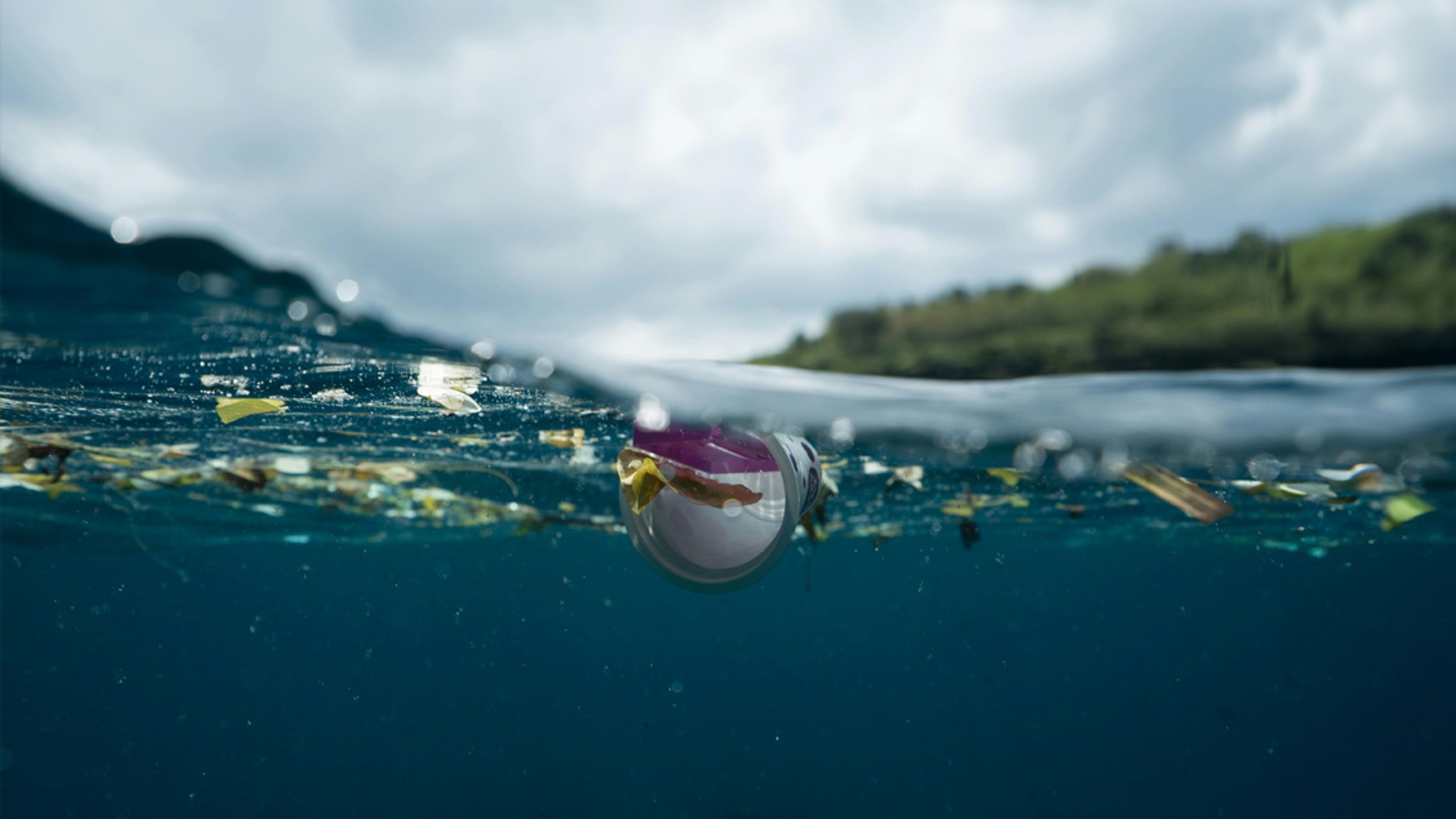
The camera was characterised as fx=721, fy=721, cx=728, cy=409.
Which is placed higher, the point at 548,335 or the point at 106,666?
the point at 548,335

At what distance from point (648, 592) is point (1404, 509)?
125 ft

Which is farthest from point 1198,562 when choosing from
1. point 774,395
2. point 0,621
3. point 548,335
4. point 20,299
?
point 0,621

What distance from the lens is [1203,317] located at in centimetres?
452

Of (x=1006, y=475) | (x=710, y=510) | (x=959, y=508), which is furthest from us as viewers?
(x=959, y=508)

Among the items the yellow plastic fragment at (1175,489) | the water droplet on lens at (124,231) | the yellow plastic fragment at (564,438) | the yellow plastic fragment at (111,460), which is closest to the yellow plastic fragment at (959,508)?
the yellow plastic fragment at (1175,489)

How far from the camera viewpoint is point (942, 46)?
3.47m

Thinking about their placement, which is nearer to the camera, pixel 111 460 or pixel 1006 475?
pixel 111 460

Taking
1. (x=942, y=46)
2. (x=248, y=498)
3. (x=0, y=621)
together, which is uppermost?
(x=942, y=46)

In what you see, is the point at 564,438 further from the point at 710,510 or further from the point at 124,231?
the point at 124,231

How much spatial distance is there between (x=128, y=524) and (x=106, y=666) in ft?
166

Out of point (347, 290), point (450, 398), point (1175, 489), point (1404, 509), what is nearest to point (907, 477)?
point (1175, 489)

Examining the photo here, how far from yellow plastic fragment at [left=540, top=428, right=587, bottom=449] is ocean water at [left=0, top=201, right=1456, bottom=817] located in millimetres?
235

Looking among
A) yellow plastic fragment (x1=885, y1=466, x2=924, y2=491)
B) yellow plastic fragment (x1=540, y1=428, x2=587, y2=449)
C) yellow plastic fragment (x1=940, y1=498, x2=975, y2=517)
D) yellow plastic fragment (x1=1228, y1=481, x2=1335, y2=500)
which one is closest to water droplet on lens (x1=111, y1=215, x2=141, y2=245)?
yellow plastic fragment (x1=540, y1=428, x2=587, y2=449)

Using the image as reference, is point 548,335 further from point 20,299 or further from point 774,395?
point 20,299
